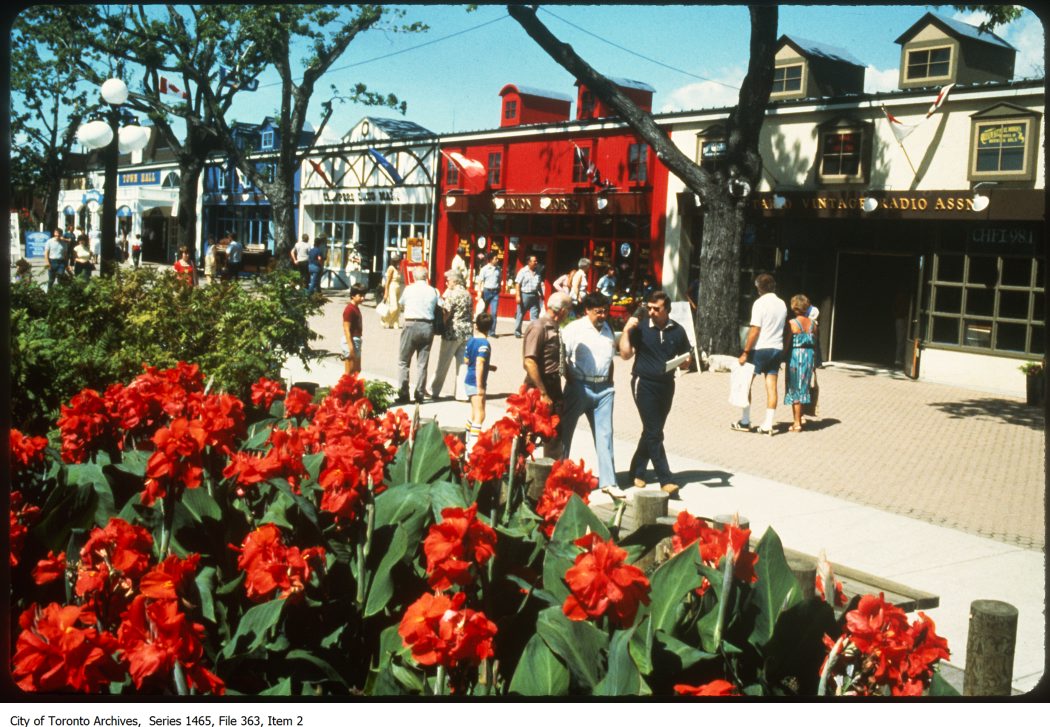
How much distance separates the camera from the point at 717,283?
4.26 m

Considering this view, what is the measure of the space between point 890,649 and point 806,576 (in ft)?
1.89

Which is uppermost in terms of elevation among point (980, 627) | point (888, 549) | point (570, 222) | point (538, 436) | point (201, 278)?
point (570, 222)

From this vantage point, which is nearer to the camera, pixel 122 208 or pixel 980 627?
pixel 980 627

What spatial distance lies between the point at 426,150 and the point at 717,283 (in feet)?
4.68

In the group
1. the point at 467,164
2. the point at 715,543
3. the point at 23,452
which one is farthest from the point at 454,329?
the point at 715,543

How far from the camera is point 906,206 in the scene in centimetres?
880

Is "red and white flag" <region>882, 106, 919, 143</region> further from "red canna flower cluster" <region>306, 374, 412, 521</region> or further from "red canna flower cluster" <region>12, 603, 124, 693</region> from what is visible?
"red canna flower cluster" <region>12, 603, 124, 693</region>

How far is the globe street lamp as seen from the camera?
817 cm

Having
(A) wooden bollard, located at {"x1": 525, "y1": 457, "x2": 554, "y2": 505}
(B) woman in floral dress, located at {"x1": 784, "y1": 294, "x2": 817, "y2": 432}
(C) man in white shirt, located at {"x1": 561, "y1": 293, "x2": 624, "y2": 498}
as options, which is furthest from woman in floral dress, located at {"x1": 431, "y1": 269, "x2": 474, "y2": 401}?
(A) wooden bollard, located at {"x1": 525, "y1": 457, "x2": 554, "y2": 505}

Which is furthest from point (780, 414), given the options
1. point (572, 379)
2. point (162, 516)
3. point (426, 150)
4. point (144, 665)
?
point (144, 665)

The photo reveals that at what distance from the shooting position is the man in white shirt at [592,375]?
6.00 meters

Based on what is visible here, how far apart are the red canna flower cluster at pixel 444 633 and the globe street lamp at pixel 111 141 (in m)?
6.73

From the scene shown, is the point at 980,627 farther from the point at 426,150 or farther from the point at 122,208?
the point at 122,208

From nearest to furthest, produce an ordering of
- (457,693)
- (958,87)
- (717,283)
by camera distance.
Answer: (457,693) < (717,283) < (958,87)
